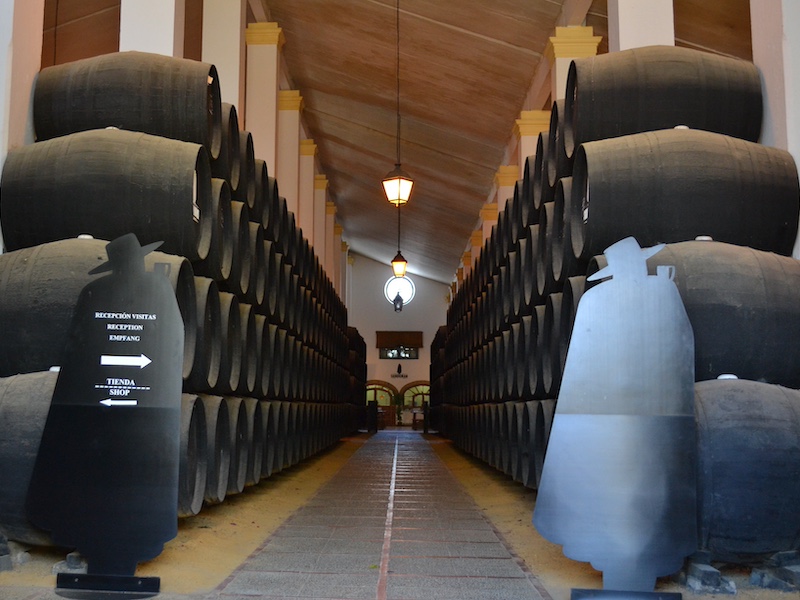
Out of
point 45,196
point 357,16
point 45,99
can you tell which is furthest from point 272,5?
point 45,196

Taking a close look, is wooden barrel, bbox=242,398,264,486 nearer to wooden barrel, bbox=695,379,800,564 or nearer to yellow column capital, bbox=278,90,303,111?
wooden barrel, bbox=695,379,800,564

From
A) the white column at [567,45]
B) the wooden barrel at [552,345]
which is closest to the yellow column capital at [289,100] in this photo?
the white column at [567,45]

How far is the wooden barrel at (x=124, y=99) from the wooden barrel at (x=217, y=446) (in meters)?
1.48

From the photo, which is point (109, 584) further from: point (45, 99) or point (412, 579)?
point (45, 99)

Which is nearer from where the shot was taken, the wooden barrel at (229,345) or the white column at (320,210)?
the wooden barrel at (229,345)

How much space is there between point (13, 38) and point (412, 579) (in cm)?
335

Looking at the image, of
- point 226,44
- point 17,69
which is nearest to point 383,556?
point 17,69

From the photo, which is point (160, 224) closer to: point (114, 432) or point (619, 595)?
point (114, 432)

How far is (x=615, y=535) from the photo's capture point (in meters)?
2.64

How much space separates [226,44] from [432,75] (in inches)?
154

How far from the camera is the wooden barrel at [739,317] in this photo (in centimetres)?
314

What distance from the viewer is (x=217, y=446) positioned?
4465 millimetres

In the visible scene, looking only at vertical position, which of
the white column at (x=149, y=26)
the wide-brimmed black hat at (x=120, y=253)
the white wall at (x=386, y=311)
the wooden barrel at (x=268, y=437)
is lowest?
the wooden barrel at (x=268, y=437)

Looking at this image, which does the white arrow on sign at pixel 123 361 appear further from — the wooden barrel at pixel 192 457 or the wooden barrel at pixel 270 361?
the wooden barrel at pixel 270 361
